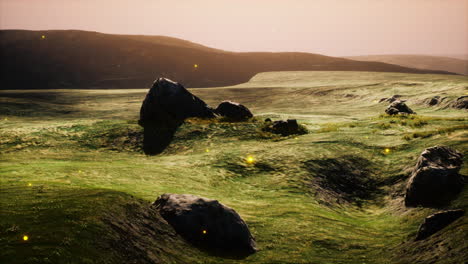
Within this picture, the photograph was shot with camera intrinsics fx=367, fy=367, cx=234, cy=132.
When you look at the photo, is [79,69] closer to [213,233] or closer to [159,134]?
[159,134]

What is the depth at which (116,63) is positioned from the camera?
14250 cm

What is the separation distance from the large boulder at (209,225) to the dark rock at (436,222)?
633cm

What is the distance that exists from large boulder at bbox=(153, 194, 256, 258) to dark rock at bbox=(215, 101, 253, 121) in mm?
26068

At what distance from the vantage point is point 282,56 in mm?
180250

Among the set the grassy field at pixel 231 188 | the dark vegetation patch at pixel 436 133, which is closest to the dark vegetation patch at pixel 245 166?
the grassy field at pixel 231 188

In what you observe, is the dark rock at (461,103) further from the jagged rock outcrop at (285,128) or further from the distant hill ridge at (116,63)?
the distant hill ridge at (116,63)

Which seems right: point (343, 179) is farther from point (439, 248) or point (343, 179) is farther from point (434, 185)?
point (439, 248)

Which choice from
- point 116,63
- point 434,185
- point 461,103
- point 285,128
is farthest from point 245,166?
point 116,63

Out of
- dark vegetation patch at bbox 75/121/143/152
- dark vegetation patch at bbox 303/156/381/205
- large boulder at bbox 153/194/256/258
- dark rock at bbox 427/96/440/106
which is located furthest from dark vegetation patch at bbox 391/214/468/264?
dark rock at bbox 427/96/440/106

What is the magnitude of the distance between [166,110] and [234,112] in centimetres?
753

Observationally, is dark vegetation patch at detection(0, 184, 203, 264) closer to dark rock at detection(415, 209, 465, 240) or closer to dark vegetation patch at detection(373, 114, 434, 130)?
dark rock at detection(415, 209, 465, 240)

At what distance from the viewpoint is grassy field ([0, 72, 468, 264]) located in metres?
10.8

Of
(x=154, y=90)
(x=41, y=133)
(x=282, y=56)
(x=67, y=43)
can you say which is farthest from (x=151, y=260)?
(x=282, y=56)

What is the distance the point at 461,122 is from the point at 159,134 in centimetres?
2779
